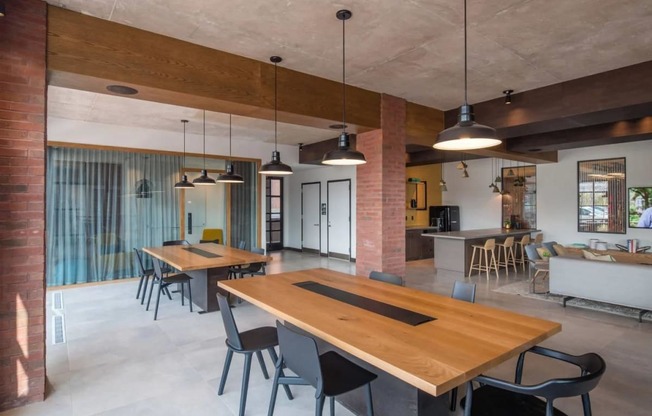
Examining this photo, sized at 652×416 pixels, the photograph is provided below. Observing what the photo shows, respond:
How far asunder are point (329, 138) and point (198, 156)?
2.85 metres

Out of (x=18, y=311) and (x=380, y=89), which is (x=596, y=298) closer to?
(x=380, y=89)

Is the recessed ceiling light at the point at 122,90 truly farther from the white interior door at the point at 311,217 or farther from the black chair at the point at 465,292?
the white interior door at the point at 311,217

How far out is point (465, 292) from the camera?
2.81 m

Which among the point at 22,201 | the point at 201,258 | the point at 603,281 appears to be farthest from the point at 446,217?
the point at 22,201

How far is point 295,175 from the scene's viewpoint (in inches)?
452

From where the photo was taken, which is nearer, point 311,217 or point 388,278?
point 388,278

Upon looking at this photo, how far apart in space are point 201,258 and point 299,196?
21.3ft

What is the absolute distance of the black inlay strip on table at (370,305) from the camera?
220 cm

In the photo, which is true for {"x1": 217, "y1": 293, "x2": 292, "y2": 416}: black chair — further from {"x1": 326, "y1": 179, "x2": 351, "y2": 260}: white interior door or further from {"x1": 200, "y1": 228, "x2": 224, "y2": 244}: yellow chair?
{"x1": 326, "y1": 179, "x2": 351, "y2": 260}: white interior door

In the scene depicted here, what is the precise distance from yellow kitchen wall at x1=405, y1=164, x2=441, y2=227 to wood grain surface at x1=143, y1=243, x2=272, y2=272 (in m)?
6.59

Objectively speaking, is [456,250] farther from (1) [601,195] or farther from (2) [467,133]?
(2) [467,133]

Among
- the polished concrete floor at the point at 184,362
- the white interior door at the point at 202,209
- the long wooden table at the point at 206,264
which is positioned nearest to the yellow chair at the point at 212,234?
the white interior door at the point at 202,209

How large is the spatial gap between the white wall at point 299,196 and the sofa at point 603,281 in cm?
486

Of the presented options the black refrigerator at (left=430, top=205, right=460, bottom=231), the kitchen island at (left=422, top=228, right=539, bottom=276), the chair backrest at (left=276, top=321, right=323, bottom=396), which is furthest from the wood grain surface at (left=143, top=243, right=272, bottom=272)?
the black refrigerator at (left=430, top=205, right=460, bottom=231)
